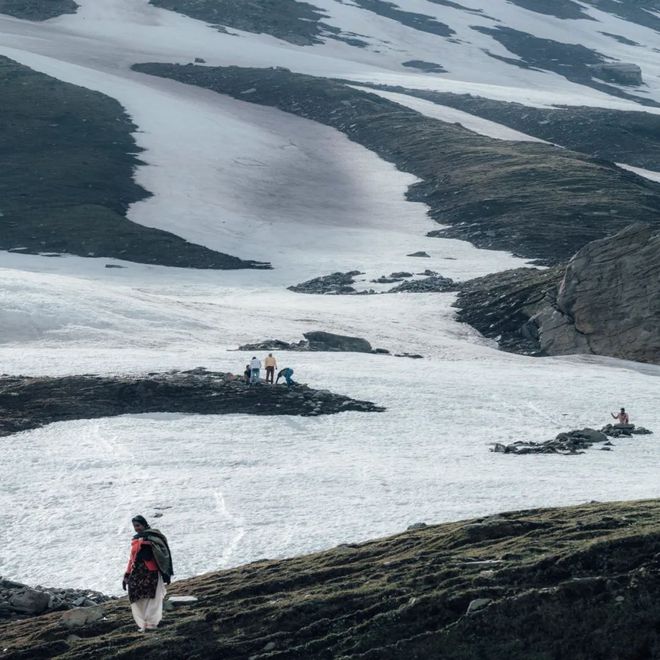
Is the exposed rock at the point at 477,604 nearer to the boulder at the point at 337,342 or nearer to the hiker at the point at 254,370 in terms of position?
the hiker at the point at 254,370

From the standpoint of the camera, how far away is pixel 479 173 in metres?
107

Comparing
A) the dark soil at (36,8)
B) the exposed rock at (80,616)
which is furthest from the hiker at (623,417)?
the dark soil at (36,8)

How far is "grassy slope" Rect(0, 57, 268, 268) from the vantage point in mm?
82875

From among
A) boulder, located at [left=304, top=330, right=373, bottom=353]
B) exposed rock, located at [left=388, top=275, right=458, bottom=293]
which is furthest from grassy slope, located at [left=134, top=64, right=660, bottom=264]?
boulder, located at [left=304, top=330, right=373, bottom=353]

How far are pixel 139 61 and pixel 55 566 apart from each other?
13848 centimetres

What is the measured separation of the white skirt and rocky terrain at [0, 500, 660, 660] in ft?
0.59

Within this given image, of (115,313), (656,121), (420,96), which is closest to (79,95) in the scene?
(420,96)

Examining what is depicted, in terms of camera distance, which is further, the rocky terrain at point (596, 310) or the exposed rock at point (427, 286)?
the exposed rock at point (427, 286)

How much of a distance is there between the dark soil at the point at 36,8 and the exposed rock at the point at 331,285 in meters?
116

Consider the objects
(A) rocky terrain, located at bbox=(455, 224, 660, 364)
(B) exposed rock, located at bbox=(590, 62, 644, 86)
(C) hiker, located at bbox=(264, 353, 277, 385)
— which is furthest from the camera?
(B) exposed rock, located at bbox=(590, 62, 644, 86)

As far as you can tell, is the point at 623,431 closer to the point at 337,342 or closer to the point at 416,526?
the point at 416,526

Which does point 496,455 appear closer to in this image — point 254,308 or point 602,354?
point 602,354

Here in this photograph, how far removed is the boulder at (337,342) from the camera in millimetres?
50625

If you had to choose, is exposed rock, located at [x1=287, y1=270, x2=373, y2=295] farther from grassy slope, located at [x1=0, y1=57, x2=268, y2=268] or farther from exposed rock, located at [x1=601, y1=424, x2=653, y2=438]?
exposed rock, located at [x1=601, y1=424, x2=653, y2=438]
